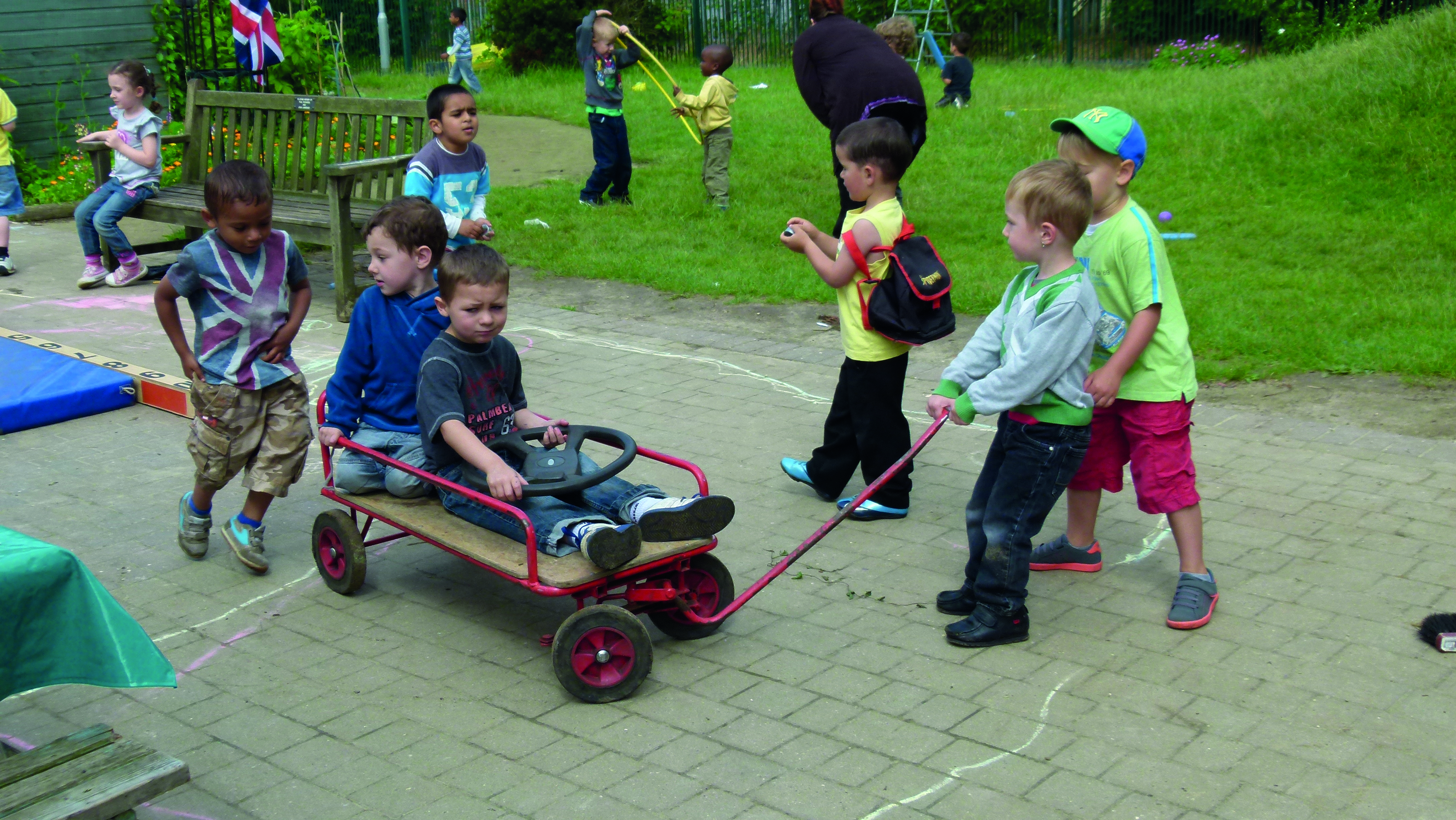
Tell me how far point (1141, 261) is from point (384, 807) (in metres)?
2.68

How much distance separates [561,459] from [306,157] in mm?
6425

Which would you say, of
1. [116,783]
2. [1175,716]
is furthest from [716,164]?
[116,783]

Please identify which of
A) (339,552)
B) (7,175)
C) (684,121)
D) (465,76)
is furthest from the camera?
(465,76)

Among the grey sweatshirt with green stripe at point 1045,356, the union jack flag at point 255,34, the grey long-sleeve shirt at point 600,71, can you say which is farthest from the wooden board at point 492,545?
the union jack flag at point 255,34

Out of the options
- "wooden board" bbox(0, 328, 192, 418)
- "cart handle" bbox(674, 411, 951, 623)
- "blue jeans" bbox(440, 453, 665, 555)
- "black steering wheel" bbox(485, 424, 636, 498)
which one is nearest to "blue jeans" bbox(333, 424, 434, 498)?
"blue jeans" bbox(440, 453, 665, 555)

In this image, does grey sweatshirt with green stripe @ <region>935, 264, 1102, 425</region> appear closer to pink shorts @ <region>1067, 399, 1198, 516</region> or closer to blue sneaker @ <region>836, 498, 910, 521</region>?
pink shorts @ <region>1067, 399, 1198, 516</region>

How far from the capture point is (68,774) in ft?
8.46

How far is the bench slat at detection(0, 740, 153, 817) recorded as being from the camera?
2.49 m

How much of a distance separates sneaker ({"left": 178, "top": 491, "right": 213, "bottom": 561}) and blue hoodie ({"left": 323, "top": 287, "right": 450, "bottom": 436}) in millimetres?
784

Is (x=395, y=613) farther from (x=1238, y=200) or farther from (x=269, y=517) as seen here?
(x=1238, y=200)

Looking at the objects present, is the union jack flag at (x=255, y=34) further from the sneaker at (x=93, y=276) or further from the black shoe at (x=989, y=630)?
the black shoe at (x=989, y=630)

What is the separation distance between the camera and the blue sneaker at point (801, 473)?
5230mm

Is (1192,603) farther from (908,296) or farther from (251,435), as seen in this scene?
(251,435)

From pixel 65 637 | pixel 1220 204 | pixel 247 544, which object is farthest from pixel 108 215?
pixel 1220 204
